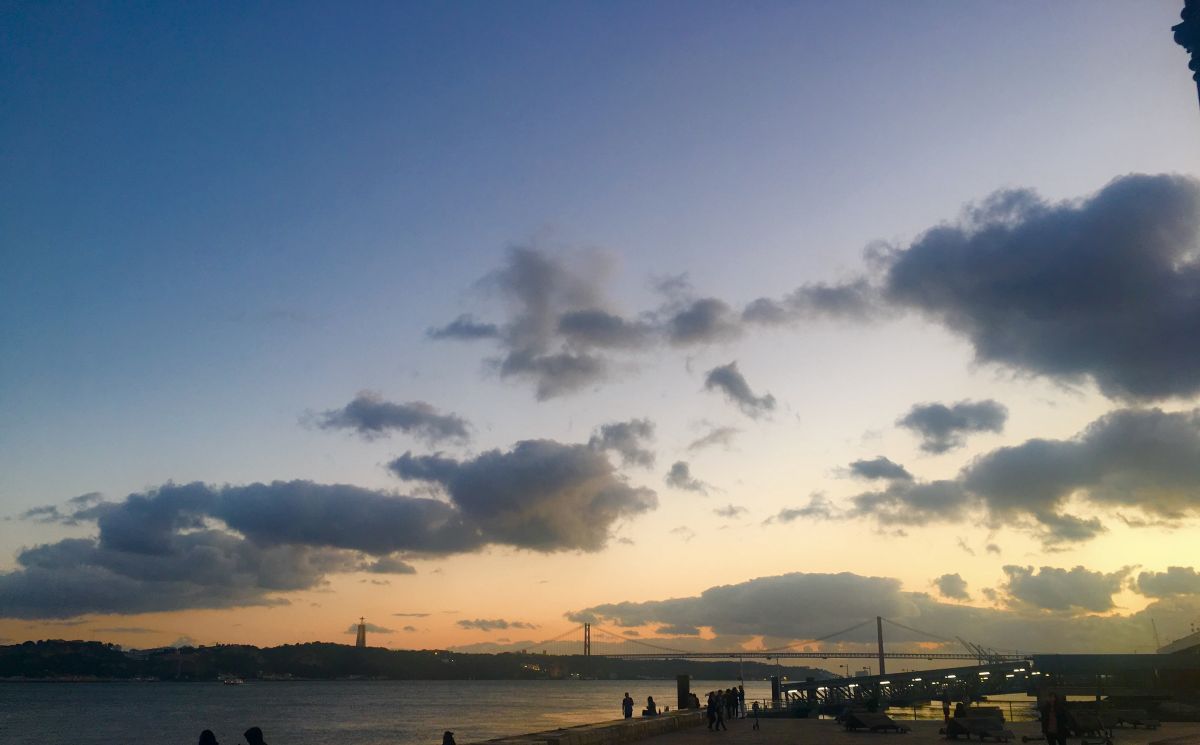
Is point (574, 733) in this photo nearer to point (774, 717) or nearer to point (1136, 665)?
point (774, 717)

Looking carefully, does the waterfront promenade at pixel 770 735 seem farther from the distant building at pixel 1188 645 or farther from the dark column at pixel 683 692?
the distant building at pixel 1188 645

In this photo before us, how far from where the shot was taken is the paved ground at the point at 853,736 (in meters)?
27.4

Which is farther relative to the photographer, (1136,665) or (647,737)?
(1136,665)

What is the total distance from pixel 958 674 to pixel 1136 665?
24543 mm

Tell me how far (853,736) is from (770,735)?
2868 millimetres

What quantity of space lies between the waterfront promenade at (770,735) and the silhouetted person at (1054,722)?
18.2ft

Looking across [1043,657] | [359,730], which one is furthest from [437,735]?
[1043,657]

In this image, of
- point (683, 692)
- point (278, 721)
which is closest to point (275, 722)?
point (278, 721)

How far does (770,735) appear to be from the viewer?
31.1 metres

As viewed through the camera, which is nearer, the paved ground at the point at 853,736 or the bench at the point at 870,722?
the paved ground at the point at 853,736

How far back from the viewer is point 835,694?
6378 cm

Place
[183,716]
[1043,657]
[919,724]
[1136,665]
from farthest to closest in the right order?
1. [183,716]
2. [1043,657]
3. [1136,665]
4. [919,724]

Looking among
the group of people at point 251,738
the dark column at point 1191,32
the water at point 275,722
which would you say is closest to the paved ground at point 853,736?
the group of people at point 251,738

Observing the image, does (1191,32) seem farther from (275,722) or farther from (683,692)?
(275,722)
